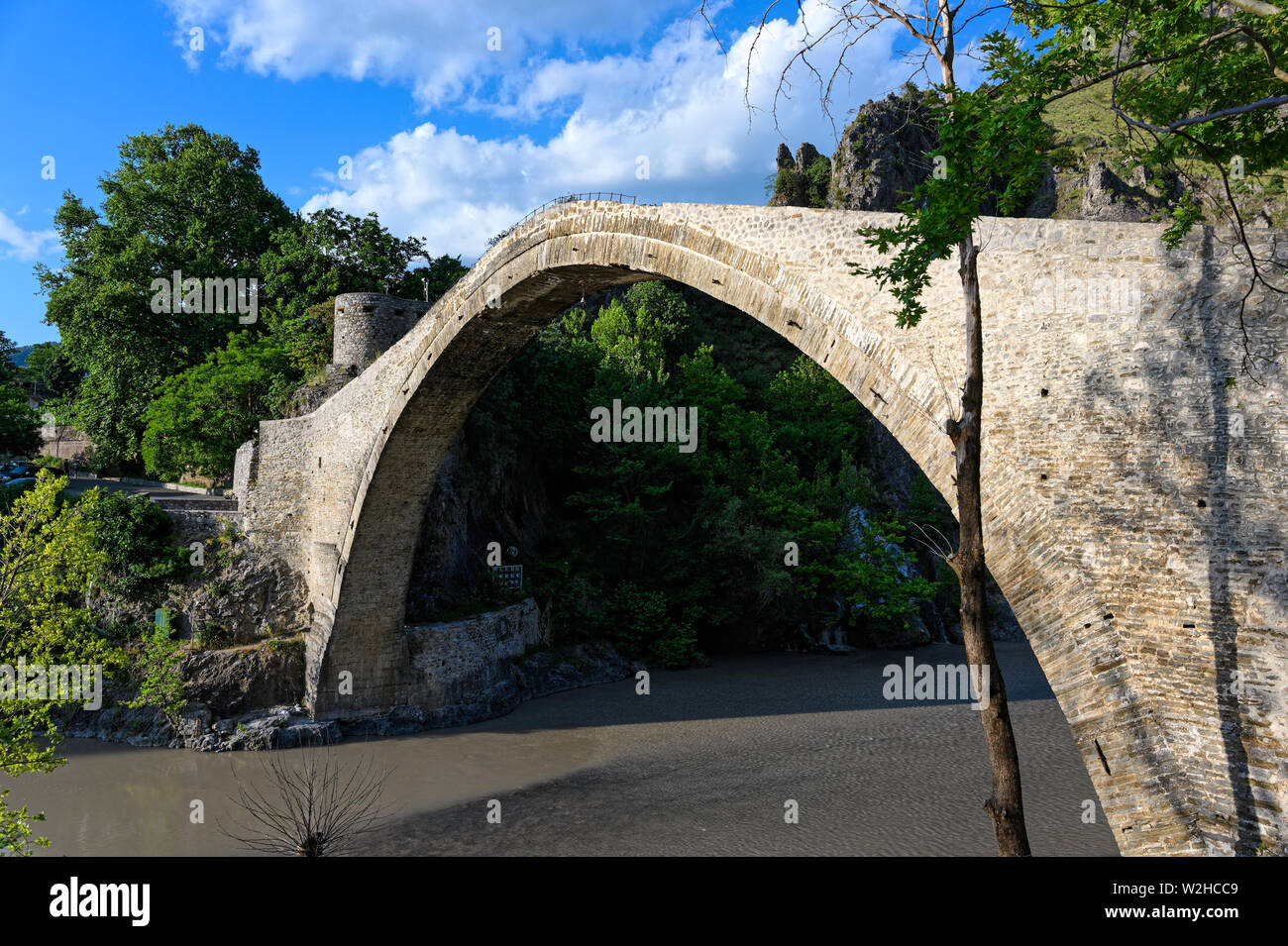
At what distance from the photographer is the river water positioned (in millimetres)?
11281

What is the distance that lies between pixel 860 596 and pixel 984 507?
18075 mm

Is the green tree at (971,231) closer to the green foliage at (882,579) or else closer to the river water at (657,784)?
the river water at (657,784)

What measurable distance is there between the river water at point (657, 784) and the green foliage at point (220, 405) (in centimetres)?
889

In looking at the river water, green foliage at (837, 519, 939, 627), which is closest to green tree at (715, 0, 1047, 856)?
the river water

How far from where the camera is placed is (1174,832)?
491 cm

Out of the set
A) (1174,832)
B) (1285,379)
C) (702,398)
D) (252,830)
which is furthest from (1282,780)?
(702,398)

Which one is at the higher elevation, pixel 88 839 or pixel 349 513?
pixel 349 513

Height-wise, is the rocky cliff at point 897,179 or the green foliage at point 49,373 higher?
the rocky cliff at point 897,179

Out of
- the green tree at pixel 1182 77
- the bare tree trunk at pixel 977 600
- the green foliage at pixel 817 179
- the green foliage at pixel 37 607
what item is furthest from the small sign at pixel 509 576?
the green foliage at pixel 817 179

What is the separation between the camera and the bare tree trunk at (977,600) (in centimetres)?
493

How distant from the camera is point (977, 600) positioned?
5.09 meters

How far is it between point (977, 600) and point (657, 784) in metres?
9.67

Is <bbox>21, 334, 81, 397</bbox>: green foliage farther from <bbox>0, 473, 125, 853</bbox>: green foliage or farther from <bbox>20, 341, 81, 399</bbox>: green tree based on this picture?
<bbox>0, 473, 125, 853</bbox>: green foliage

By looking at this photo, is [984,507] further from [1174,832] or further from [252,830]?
[252,830]
